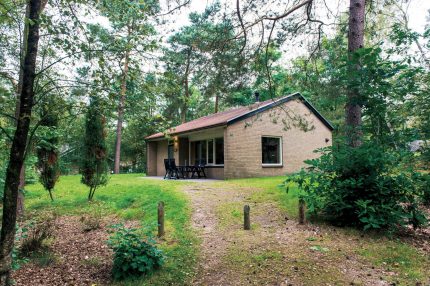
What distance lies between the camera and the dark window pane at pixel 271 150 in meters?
15.1

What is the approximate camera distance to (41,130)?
515cm

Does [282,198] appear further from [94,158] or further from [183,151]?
[183,151]

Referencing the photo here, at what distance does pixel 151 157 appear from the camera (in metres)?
20.6

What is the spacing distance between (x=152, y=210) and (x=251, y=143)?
24.7ft

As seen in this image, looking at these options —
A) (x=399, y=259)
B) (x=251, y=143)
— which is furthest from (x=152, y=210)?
(x=251, y=143)

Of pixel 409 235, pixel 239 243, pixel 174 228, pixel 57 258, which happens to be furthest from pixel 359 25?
pixel 57 258

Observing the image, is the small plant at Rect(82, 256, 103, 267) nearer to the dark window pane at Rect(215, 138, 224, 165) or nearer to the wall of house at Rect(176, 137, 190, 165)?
the dark window pane at Rect(215, 138, 224, 165)

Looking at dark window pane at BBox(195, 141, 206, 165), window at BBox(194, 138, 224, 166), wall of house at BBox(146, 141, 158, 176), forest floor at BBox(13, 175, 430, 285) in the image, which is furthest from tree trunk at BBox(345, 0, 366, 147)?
wall of house at BBox(146, 141, 158, 176)

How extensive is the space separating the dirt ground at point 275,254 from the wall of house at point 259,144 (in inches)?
255

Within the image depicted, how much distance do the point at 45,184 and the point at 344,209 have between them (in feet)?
30.2

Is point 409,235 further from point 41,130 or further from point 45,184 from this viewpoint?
point 45,184

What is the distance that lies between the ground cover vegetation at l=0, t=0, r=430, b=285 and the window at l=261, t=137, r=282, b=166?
18.4 ft

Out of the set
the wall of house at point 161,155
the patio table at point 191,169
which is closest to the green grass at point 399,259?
the patio table at point 191,169

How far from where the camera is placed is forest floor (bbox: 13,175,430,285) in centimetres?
415
